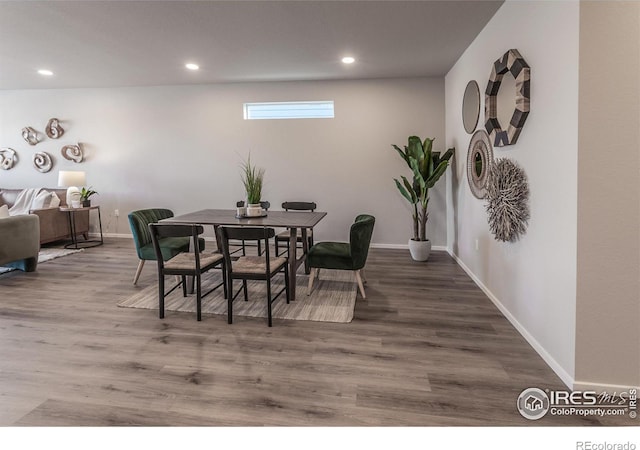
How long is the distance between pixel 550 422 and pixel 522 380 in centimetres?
35

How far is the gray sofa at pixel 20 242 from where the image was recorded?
413 cm

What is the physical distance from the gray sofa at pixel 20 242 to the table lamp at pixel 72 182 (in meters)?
1.61

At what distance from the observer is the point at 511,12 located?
9.40 feet

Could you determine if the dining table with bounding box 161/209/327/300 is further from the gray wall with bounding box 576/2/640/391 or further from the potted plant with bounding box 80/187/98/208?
the potted plant with bounding box 80/187/98/208

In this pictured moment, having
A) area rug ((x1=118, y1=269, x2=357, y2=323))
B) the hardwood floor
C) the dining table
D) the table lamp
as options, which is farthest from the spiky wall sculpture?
the table lamp

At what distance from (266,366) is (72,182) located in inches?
214

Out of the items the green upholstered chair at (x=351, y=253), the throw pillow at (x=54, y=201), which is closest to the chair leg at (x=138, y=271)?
the green upholstered chair at (x=351, y=253)

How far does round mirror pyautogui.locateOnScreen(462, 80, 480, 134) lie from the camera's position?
3.76m

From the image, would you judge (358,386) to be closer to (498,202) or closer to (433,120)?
(498,202)

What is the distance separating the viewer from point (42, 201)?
5.96 m

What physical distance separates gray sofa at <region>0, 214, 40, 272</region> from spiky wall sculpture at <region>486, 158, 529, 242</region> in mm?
5125

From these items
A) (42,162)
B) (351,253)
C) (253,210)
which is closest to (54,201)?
(42,162)

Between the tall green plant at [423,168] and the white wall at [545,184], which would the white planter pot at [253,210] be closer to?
the tall green plant at [423,168]

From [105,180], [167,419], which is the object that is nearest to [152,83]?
[105,180]
